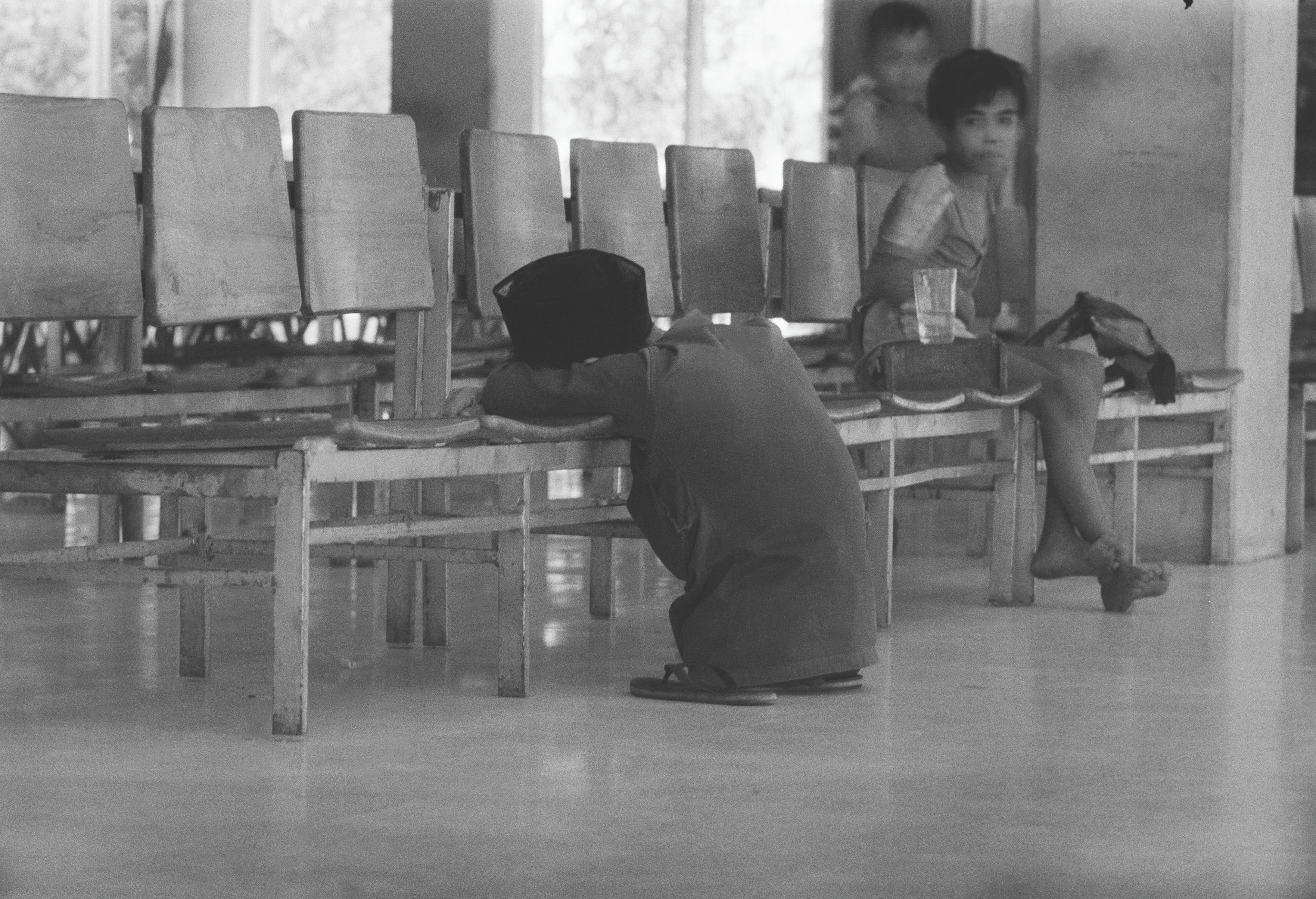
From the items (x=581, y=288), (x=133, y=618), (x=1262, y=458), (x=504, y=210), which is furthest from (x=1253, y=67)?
(x=133, y=618)

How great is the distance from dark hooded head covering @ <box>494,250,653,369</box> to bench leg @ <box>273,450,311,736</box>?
604mm

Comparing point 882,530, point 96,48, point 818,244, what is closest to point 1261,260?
point 818,244

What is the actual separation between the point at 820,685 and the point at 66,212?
5.13 feet

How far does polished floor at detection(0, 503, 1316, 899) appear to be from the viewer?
99.3 inches

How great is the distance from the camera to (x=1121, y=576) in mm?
4949

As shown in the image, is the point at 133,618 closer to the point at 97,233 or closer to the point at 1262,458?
the point at 97,233

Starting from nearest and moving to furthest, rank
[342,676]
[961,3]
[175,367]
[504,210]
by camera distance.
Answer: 1. [342,676]
2. [504,210]
3. [175,367]
4. [961,3]

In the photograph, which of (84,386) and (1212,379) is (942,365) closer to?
(1212,379)

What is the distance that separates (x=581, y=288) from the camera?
150 inches

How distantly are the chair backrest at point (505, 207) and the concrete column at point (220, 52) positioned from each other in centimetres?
613

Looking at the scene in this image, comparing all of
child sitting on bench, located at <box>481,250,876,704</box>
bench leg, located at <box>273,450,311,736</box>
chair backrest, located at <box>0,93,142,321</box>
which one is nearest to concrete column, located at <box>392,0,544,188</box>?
chair backrest, located at <box>0,93,142,321</box>

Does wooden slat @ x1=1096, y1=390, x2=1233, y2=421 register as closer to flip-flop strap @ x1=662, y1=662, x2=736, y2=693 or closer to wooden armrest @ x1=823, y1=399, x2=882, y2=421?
wooden armrest @ x1=823, y1=399, x2=882, y2=421

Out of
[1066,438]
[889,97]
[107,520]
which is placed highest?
[889,97]

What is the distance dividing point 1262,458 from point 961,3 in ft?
15.3
